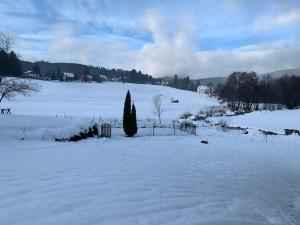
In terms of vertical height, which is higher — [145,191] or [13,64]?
[13,64]

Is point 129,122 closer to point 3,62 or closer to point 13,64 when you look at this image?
point 3,62

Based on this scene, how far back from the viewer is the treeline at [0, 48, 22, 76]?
126 feet

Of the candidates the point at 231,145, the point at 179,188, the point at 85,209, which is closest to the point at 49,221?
the point at 85,209

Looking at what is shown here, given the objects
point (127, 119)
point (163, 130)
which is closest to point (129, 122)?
point (127, 119)

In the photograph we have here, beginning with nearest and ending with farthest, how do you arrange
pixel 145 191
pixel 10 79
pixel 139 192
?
pixel 139 192 < pixel 145 191 < pixel 10 79

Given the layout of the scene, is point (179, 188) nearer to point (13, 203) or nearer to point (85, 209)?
point (85, 209)

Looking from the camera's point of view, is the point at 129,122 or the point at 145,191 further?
the point at 129,122

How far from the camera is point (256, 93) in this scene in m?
108

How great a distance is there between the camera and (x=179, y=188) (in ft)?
36.1

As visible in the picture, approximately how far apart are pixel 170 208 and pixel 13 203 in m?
3.53

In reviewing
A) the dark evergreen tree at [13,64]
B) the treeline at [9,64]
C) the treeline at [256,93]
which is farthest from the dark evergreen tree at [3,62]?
the treeline at [256,93]

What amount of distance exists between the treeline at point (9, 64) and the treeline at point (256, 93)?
7371 cm

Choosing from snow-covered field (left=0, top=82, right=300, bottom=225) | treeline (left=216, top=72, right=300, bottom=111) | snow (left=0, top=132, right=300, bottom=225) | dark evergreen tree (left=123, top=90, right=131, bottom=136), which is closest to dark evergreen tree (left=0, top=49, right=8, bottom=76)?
dark evergreen tree (left=123, top=90, right=131, bottom=136)

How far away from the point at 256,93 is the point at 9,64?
81.4m
